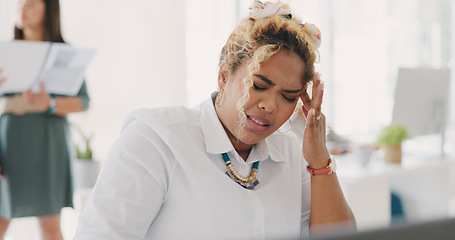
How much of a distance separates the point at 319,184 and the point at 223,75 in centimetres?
41

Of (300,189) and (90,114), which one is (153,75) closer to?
(90,114)

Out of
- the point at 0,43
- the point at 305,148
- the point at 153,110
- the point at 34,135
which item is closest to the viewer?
the point at 153,110

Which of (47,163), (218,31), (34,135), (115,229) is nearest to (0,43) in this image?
(34,135)

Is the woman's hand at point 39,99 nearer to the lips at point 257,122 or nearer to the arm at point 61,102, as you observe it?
the arm at point 61,102

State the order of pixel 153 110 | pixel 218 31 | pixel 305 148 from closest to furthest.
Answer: pixel 153 110 → pixel 305 148 → pixel 218 31

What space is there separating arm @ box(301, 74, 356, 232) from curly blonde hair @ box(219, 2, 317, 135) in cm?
9

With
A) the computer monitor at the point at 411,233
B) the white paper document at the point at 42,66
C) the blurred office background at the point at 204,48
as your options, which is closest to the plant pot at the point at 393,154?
the blurred office background at the point at 204,48

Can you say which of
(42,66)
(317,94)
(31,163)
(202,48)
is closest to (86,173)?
(31,163)

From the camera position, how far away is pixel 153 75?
3615mm

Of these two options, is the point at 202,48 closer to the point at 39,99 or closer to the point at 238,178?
the point at 39,99

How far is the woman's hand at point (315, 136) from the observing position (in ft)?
4.24

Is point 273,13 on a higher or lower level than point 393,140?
higher

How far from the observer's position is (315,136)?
51.7 inches

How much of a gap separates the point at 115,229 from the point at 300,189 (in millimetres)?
570
